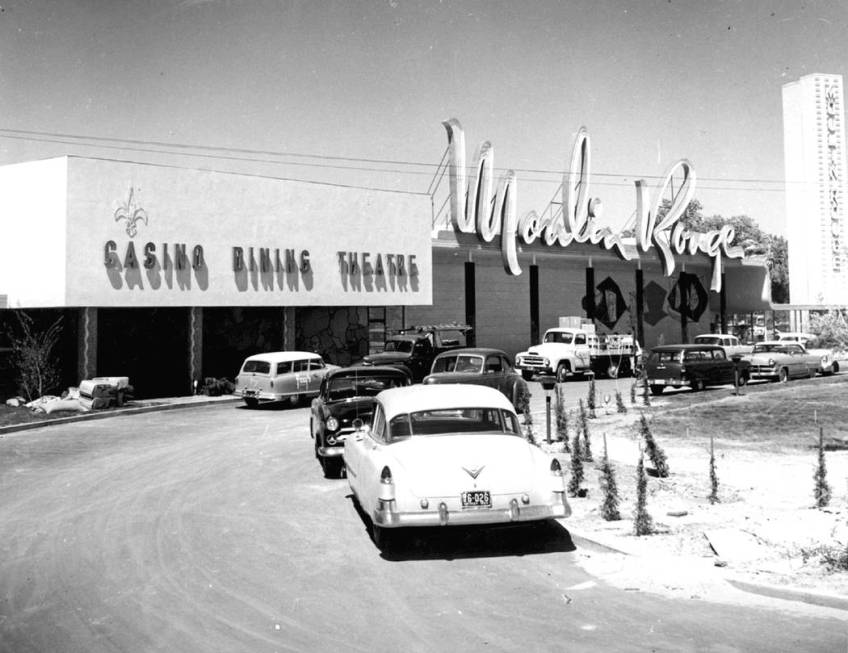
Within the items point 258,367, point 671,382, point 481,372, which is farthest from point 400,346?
point 671,382

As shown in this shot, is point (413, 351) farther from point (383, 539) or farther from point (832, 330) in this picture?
point (383, 539)

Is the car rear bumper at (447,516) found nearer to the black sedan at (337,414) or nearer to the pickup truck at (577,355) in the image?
the black sedan at (337,414)

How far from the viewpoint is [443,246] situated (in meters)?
35.9

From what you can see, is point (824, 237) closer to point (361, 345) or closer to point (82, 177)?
point (361, 345)

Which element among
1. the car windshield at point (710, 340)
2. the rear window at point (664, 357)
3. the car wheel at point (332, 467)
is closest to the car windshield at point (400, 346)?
the rear window at point (664, 357)

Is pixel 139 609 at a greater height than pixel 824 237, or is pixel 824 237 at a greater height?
pixel 824 237

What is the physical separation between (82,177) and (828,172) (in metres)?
74.0

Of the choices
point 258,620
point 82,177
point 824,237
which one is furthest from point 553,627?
point 824,237

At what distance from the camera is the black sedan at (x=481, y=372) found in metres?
19.6

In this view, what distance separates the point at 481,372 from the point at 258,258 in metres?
11.6

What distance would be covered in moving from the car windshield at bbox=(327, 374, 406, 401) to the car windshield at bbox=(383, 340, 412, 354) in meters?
12.7

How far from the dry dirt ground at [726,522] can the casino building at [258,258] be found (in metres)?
16.7

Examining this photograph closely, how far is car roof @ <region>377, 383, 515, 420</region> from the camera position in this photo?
862 cm

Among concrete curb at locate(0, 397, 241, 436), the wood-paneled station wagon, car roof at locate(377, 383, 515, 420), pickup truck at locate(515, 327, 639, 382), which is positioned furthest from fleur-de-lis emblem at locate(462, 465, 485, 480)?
pickup truck at locate(515, 327, 639, 382)
